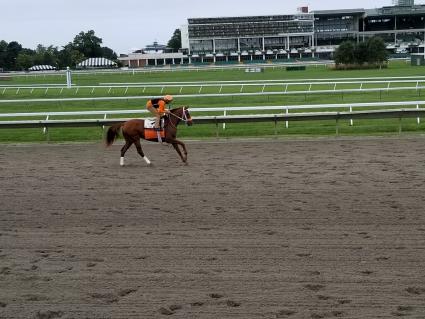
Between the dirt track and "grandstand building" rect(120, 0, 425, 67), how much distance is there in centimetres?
10174

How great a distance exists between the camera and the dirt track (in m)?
4.82

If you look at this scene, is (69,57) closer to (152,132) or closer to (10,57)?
(10,57)

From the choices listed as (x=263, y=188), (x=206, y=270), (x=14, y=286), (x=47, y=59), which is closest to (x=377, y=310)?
(x=206, y=270)

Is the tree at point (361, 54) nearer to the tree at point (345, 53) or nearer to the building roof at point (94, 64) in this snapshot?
the tree at point (345, 53)

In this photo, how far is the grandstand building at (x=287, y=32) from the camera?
4477 inches

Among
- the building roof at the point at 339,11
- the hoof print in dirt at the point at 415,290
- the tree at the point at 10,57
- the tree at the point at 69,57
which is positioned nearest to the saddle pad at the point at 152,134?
the hoof print in dirt at the point at 415,290

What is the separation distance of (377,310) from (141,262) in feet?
7.57

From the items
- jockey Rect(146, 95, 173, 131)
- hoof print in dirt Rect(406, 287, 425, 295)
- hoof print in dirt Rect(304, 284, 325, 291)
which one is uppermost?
jockey Rect(146, 95, 173, 131)

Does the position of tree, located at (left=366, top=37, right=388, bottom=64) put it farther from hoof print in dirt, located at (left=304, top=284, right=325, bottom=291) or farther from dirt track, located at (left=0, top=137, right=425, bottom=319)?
hoof print in dirt, located at (left=304, top=284, right=325, bottom=291)

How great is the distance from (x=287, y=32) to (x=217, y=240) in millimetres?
112332

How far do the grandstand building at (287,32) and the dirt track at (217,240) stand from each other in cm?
10174

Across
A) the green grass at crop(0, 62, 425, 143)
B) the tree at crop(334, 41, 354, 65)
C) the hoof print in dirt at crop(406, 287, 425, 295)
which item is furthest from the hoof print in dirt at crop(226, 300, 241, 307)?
the tree at crop(334, 41, 354, 65)

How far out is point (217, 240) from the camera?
6.56 m

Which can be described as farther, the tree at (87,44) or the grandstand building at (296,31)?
the tree at (87,44)
